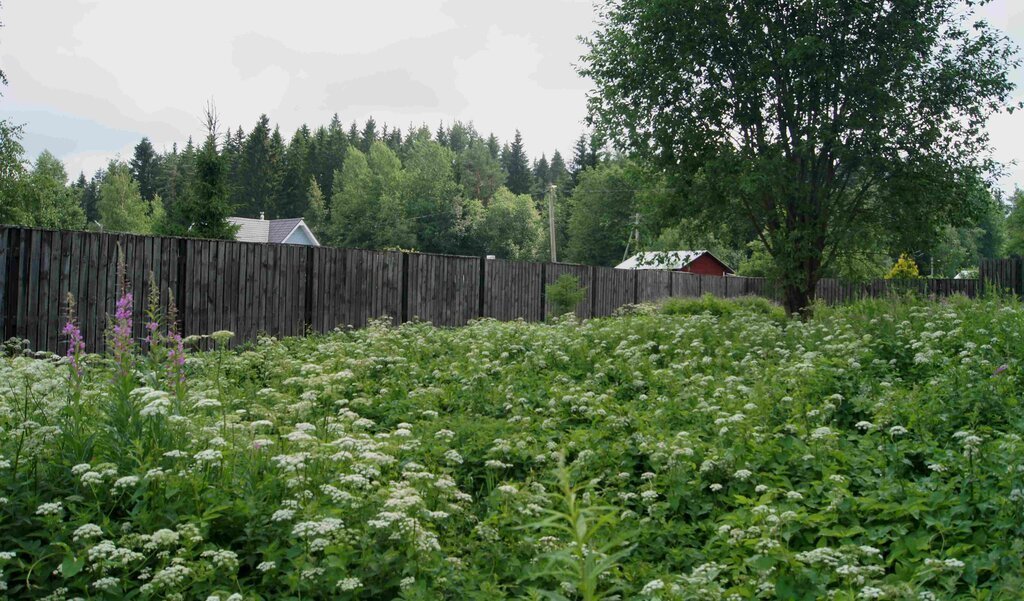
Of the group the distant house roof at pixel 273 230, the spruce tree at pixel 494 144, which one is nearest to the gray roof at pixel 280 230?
the distant house roof at pixel 273 230

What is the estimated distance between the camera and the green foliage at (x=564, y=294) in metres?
15.1

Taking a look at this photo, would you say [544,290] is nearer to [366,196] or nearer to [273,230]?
[273,230]

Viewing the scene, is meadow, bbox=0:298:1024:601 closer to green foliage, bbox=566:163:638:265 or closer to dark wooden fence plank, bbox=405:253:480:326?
dark wooden fence plank, bbox=405:253:480:326

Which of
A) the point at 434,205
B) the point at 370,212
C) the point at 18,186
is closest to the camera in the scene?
the point at 18,186

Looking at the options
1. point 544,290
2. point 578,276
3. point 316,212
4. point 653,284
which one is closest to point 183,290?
point 544,290

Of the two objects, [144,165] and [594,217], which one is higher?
[144,165]

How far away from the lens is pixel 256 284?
1088cm

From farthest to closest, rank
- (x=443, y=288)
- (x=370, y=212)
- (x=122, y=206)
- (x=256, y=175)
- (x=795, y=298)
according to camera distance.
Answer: (x=256, y=175), (x=370, y=212), (x=122, y=206), (x=443, y=288), (x=795, y=298)

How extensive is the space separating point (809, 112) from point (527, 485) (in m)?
9.09

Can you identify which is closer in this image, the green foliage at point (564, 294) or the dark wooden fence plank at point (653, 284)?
the green foliage at point (564, 294)

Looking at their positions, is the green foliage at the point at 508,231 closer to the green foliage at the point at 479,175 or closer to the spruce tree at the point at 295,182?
the green foliage at the point at 479,175

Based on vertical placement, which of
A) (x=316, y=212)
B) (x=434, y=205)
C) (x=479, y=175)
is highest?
(x=479, y=175)

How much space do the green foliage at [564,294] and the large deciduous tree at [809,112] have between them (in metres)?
3.92

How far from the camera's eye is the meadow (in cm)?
274
